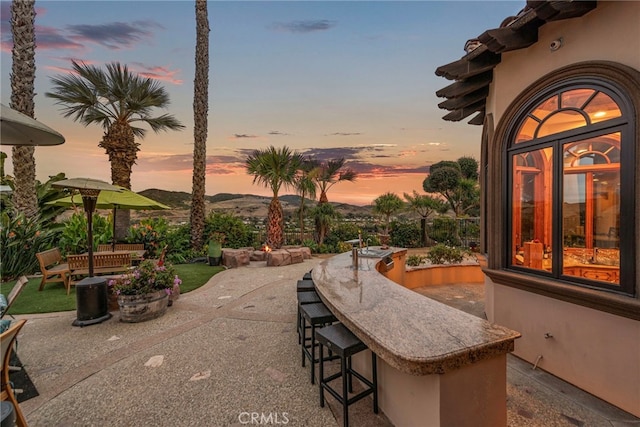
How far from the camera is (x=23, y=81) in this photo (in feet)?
27.3

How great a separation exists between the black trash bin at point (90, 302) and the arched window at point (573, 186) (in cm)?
666

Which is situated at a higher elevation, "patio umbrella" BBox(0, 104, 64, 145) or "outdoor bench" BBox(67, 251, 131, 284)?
"patio umbrella" BBox(0, 104, 64, 145)

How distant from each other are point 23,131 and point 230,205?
10582 mm

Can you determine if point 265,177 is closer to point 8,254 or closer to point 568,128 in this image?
point 8,254

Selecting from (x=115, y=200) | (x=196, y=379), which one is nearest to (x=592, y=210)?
(x=196, y=379)

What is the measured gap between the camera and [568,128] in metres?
3.08

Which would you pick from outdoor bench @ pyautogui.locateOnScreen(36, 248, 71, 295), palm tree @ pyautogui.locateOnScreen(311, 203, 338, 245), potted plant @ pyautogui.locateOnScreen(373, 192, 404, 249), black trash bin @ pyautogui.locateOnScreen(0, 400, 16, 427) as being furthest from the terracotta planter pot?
potted plant @ pyautogui.locateOnScreen(373, 192, 404, 249)

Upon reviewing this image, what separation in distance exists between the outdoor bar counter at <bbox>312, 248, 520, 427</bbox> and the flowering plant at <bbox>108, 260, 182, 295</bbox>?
396 centimetres

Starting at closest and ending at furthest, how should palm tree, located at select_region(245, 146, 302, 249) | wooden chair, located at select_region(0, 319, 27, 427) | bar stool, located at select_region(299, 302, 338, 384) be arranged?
wooden chair, located at select_region(0, 319, 27, 427), bar stool, located at select_region(299, 302, 338, 384), palm tree, located at select_region(245, 146, 302, 249)

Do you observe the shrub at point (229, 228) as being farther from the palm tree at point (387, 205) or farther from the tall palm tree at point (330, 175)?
the palm tree at point (387, 205)

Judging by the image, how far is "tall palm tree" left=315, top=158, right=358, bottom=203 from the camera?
43.1 ft

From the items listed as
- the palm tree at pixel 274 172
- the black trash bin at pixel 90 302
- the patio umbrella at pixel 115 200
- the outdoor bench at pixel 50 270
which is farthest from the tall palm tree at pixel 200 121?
the black trash bin at pixel 90 302

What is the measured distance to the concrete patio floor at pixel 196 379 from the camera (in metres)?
2.39

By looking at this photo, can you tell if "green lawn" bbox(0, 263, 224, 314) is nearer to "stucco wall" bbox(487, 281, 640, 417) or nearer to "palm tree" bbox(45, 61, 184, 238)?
"palm tree" bbox(45, 61, 184, 238)
